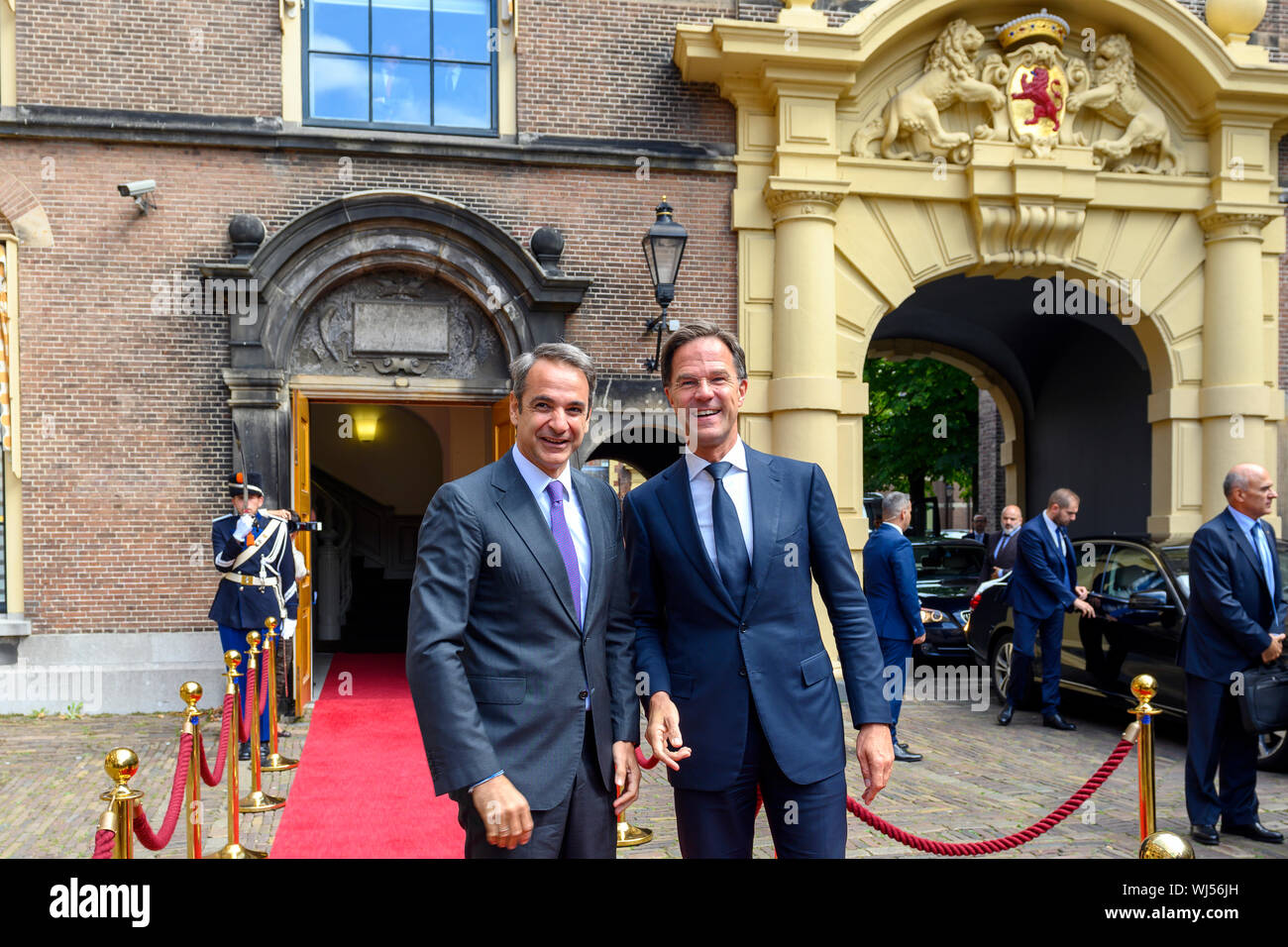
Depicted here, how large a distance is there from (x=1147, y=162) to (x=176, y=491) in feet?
36.2

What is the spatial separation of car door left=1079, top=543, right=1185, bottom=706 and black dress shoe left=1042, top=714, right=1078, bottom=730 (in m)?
0.47

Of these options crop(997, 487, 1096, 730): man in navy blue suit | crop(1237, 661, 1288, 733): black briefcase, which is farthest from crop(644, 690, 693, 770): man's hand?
crop(997, 487, 1096, 730): man in navy blue suit

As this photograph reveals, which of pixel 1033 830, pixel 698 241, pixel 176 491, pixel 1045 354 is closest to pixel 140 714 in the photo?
pixel 176 491

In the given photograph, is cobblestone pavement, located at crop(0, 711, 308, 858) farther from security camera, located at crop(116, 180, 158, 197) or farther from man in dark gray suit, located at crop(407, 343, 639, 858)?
security camera, located at crop(116, 180, 158, 197)

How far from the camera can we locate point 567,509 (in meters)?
3.20

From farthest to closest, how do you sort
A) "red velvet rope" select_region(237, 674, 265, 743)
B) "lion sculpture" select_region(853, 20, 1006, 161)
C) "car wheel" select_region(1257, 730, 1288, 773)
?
"lion sculpture" select_region(853, 20, 1006, 161) → "car wheel" select_region(1257, 730, 1288, 773) → "red velvet rope" select_region(237, 674, 265, 743)

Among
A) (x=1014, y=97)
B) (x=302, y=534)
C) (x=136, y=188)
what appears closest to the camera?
(x=136, y=188)

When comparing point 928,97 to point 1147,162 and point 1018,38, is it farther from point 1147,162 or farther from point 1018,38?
point 1147,162

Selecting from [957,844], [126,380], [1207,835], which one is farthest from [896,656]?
[126,380]

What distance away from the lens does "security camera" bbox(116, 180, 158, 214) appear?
33.1 feet

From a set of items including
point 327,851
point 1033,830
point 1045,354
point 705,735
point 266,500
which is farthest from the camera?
point 1045,354

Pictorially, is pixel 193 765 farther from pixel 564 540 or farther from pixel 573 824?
pixel 564 540

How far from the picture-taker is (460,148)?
10938 millimetres

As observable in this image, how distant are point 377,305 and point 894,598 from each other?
5.93 m
